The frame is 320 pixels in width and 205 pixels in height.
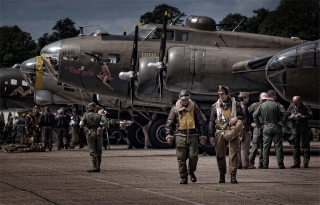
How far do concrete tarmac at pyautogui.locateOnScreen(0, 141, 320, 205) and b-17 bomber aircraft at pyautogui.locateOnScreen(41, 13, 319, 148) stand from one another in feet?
18.7

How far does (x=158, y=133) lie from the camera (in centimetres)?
3172

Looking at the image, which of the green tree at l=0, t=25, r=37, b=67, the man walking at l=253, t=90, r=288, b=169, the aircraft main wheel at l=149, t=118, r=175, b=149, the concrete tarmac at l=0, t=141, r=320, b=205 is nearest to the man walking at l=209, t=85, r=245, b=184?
the concrete tarmac at l=0, t=141, r=320, b=205

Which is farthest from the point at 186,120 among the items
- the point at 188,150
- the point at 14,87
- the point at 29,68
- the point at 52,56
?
the point at 14,87

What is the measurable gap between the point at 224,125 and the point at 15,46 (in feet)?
284

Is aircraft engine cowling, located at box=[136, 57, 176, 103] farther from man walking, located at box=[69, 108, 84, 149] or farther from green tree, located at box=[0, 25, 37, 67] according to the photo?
green tree, located at box=[0, 25, 37, 67]

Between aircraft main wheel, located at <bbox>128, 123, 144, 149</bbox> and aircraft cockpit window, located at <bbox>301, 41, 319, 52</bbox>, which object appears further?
aircraft main wheel, located at <bbox>128, 123, 144, 149</bbox>

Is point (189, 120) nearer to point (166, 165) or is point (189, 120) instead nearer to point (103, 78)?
point (166, 165)

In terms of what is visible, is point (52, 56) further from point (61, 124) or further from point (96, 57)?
point (61, 124)

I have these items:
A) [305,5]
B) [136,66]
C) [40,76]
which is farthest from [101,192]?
[305,5]

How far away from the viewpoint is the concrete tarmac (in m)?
11.9

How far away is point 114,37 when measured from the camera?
2927 cm

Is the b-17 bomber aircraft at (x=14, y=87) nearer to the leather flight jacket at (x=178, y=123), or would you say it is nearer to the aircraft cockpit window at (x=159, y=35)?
the aircraft cockpit window at (x=159, y=35)

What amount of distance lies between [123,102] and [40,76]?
4.74 meters

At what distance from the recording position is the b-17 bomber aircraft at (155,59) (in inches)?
992
